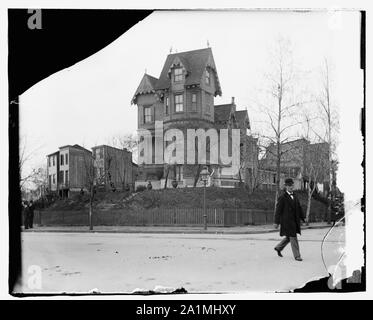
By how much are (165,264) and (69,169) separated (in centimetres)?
223

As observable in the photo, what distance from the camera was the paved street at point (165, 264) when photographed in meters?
7.66

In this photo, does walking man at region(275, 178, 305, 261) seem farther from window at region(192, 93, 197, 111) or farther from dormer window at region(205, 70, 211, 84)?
dormer window at region(205, 70, 211, 84)

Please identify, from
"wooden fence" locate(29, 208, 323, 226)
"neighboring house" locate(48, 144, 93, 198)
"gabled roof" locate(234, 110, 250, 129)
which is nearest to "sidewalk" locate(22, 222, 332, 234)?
"wooden fence" locate(29, 208, 323, 226)

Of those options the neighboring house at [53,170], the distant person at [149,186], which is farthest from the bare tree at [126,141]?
the neighboring house at [53,170]

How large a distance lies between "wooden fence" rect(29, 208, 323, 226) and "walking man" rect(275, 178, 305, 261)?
0.82 ft

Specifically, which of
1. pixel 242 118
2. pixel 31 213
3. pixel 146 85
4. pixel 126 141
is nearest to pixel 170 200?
pixel 126 141

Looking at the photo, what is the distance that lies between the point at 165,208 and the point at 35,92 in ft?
9.26

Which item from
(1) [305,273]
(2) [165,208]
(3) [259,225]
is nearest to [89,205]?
(2) [165,208]

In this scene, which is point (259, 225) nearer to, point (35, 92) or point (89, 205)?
point (89, 205)

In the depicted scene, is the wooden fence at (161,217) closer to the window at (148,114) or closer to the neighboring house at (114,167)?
the neighboring house at (114,167)

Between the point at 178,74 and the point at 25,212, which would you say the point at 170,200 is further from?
the point at 25,212

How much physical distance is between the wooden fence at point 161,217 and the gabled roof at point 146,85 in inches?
76.8

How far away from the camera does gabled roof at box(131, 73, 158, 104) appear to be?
8047mm
